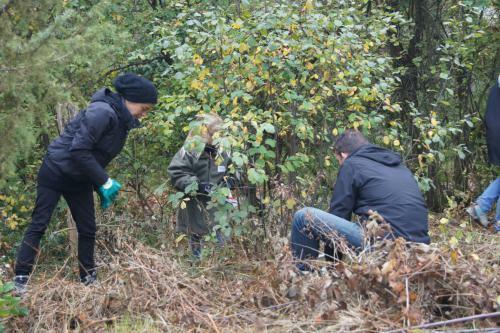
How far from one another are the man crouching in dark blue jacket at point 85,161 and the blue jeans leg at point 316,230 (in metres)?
1.38

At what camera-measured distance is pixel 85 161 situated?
459 centimetres

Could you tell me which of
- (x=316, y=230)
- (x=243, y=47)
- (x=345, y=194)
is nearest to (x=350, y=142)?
(x=345, y=194)

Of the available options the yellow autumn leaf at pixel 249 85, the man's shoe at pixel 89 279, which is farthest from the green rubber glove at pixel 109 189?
the yellow autumn leaf at pixel 249 85

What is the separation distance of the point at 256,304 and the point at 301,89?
1.92 meters

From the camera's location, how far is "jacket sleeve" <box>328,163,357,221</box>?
4406mm

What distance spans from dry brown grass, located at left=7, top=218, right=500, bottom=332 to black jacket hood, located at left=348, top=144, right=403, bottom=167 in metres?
0.77

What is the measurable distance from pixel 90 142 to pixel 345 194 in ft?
6.06

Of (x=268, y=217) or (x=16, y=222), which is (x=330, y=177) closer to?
(x=268, y=217)

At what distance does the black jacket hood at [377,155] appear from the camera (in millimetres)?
4504

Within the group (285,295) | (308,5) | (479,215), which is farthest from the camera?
(479,215)

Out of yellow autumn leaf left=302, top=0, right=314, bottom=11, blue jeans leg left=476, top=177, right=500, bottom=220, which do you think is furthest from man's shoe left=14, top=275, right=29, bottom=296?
blue jeans leg left=476, top=177, right=500, bottom=220

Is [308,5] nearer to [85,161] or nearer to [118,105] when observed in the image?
[118,105]

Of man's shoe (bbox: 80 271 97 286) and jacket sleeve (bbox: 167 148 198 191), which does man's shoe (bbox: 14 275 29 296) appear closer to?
man's shoe (bbox: 80 271 97 286)

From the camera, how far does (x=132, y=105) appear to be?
4.84m
